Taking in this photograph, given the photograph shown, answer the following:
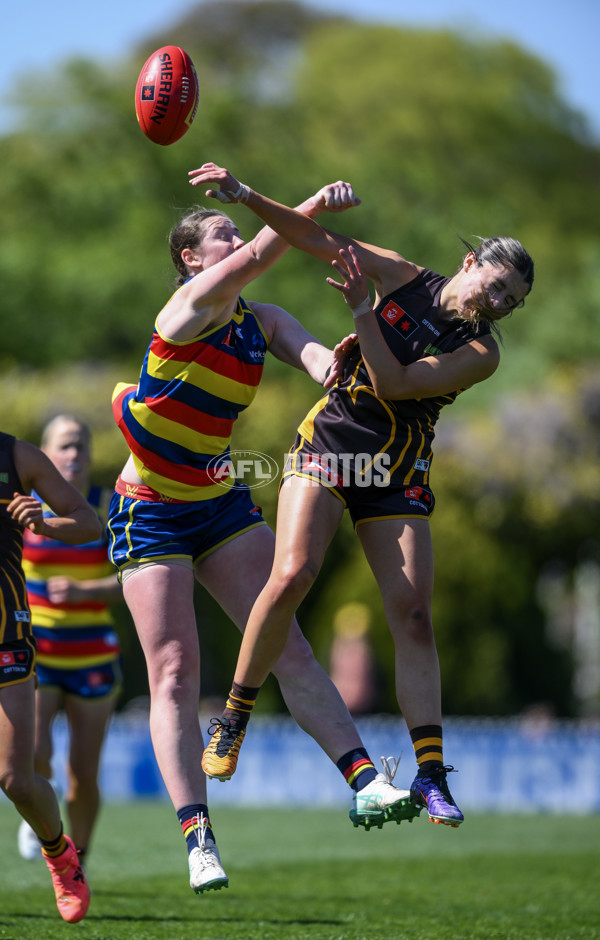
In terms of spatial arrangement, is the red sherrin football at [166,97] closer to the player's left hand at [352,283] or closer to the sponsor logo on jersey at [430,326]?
the player's left hand at [352,283]

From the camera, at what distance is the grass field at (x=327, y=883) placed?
5.99 m

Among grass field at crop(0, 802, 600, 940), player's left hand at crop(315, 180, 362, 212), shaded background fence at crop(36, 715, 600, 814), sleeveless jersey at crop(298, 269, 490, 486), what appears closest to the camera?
player's left hand at crop(315, 180, 362, 212)

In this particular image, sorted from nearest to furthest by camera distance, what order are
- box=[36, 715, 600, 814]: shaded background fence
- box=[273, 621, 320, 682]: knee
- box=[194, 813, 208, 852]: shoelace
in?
box=[194, 813, 208, 852]: shoelace
box=[273, 621, 320, 682]: knee
box=[36, 715, 600, 814]: shaded background fence

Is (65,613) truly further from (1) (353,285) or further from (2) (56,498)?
→ (1) (353,285)

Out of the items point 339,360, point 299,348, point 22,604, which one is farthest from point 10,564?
point 339,360

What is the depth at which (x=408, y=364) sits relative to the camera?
496 cm

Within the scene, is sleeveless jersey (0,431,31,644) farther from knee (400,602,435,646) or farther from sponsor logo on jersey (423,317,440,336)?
sponsor logo on jersey (423,317,440,336)

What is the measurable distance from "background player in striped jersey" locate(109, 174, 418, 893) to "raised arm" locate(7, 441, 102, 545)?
0.26m

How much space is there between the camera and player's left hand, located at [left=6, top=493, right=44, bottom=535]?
508 centimetres

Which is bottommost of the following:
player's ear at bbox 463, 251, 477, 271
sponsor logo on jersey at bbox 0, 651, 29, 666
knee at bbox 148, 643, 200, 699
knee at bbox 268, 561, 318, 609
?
knee at bbox 148, 643, 200, 699

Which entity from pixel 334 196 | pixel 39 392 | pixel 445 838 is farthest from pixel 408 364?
pixel 39 392

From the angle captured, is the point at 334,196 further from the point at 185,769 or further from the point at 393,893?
the point at 393,893

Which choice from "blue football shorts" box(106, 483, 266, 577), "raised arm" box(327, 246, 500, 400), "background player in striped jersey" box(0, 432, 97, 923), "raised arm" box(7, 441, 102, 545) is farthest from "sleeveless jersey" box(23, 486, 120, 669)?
"raised arm" box(327, 246, 500, 400)

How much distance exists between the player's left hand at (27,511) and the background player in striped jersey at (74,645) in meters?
2.18
